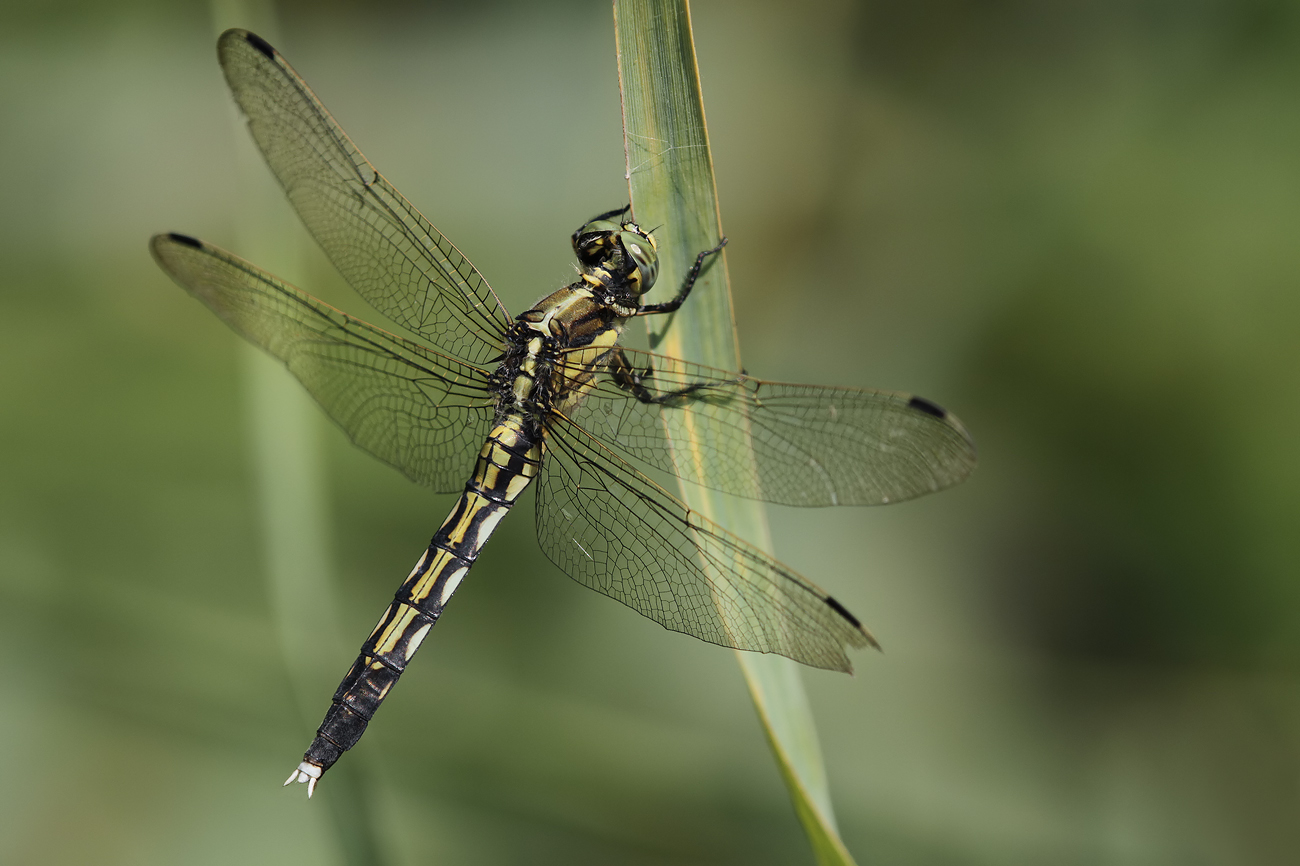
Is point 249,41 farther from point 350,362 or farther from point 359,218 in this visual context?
point 350,362

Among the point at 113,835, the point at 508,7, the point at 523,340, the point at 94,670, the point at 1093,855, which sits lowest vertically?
the point at 113,835

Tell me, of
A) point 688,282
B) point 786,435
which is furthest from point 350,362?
point 786,435

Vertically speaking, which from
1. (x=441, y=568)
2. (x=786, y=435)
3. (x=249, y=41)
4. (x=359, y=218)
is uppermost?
(x=249, y=41)

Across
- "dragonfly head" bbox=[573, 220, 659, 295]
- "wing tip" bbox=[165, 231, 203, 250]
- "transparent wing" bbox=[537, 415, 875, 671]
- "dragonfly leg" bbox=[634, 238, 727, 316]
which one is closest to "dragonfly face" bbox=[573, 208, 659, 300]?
"dragonfly head" bbox=[573, 220, 659, 295]

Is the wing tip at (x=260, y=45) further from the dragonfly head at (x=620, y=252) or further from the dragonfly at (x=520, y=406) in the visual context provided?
the dragonfly head at (x=620, y=252)

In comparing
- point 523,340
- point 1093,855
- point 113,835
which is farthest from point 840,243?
point 113,835

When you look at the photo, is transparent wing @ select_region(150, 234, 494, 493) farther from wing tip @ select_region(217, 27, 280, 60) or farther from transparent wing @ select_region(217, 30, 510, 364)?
wing tip @ select_region(217, 27, 280, 60)

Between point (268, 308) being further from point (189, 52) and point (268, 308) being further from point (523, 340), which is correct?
point (189, 52)
